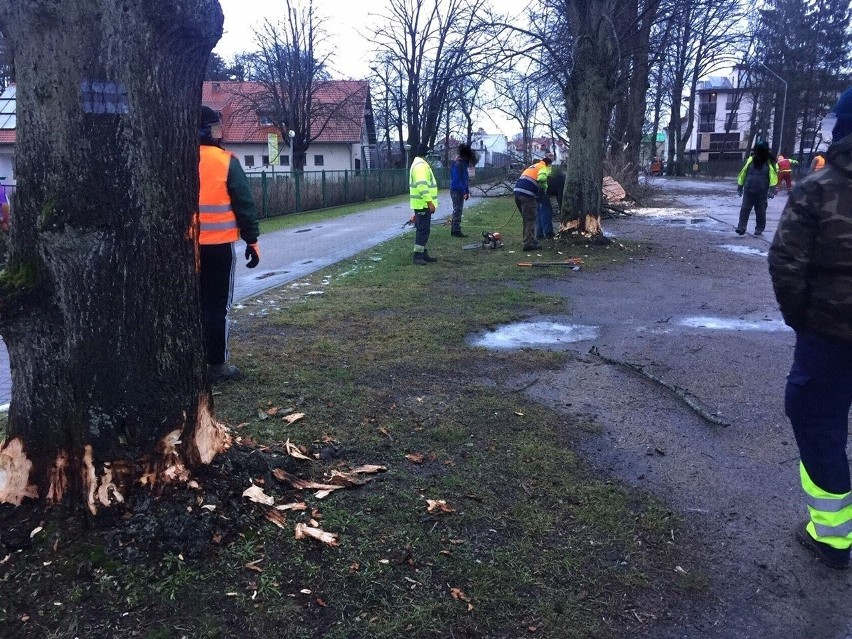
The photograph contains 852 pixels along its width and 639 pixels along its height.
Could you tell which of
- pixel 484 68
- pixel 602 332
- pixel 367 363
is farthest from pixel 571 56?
pixel 367 363

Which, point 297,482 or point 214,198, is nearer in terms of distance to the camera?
point 297,482

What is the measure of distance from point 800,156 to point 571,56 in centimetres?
5302

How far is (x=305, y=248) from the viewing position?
14.4 meters

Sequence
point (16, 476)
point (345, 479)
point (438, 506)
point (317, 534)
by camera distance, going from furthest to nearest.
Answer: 1. point (345, 479)
2. point (438, 506)
3. point (317, 534)
4. point (16, 476)

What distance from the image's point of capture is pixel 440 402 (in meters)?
4.65

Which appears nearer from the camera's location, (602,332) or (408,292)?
(602,332)

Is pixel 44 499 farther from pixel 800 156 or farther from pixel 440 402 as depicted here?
pixel 800 156

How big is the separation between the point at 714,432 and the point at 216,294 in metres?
3.46

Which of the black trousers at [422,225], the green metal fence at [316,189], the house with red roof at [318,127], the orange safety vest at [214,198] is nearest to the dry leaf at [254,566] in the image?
the orange safety vest at [214,198]

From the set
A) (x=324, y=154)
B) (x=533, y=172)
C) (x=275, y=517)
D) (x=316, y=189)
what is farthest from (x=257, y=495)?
(x=324, y=154)

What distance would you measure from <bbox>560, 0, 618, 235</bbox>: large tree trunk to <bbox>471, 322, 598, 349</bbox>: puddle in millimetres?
6711

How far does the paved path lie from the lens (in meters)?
9.35

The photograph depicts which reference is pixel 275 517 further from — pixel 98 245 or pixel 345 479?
pixel 98 245

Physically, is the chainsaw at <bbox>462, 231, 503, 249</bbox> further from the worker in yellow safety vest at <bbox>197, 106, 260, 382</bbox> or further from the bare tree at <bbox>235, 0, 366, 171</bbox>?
the bare tree at <bbox>235, 0, 366, 171</bbox>
